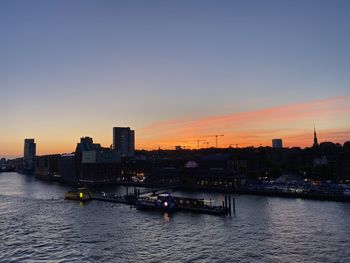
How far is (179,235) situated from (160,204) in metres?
21.2

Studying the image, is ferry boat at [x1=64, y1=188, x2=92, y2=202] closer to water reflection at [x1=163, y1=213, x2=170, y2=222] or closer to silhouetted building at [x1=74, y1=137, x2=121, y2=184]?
water reflection at [x1=163, y1=213, x2=170, y2=222]

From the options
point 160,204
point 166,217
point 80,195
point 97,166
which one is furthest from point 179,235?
point 97,166

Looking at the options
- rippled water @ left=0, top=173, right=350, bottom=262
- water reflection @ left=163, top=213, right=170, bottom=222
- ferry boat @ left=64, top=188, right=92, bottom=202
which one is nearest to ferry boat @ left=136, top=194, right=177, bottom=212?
water reflection @ left=163, top=213, right=170, bottom=222

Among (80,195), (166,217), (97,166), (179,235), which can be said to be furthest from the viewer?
(97,166)

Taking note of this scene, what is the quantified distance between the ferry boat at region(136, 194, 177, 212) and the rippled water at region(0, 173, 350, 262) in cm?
290

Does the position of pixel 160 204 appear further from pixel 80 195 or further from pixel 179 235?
pixel 80 195

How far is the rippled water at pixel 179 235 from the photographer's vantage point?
37.3 m

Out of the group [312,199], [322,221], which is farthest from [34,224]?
[312,199]

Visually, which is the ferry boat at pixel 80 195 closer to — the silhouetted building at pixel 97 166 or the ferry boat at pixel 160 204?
the ferry boat at pixel 160 204

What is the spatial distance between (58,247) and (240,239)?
2187 centimetres

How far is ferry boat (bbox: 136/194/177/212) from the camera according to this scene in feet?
219

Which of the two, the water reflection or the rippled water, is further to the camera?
the water reflection

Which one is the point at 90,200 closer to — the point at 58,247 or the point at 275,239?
the point at 58,247

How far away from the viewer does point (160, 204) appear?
222ft
